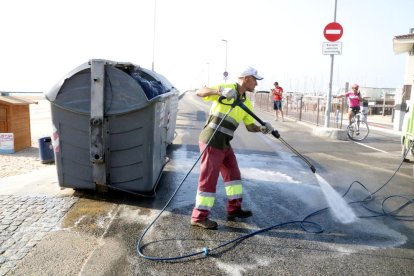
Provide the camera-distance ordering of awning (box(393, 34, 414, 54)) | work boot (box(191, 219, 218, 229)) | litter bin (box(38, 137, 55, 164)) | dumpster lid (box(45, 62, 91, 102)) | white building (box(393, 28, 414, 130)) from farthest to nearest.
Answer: white building (box(393, 28, 414, 130)) < awning (box(393, 34, 414, 54)) < litter bin (box(38, 137, 55, 164)) < dumpster lid (box(45, 62, 91, 102)) < work boot (box(191, 219, 218, 229))

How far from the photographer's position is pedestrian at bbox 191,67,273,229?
4176mm

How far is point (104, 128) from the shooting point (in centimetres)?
466

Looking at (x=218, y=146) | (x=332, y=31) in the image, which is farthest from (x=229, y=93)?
(x=332, y=31)

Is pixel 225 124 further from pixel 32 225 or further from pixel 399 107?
pixel 399 107

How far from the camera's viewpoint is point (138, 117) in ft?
15.4

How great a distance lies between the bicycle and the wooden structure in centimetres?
937

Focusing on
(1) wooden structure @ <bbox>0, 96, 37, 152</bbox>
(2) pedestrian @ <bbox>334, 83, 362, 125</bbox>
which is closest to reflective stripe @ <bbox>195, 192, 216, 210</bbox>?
(1) wooden structure @ <bbox>0, 96, 37, 152</bbox>

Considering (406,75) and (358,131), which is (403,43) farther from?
(358,131)

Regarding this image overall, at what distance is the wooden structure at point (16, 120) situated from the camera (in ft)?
27.4

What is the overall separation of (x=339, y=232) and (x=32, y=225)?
3418mm

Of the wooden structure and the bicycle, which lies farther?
the bicycle

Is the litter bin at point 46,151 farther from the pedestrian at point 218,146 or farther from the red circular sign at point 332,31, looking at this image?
the red circular sign at point 332,31

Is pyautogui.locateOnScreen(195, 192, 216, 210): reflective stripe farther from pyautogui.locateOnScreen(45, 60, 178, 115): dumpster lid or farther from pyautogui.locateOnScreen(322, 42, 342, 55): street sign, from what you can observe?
pyautogui.locateOnScreen(322, 42, 342, 55): street sign

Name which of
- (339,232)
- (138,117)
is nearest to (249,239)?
(339,232)
